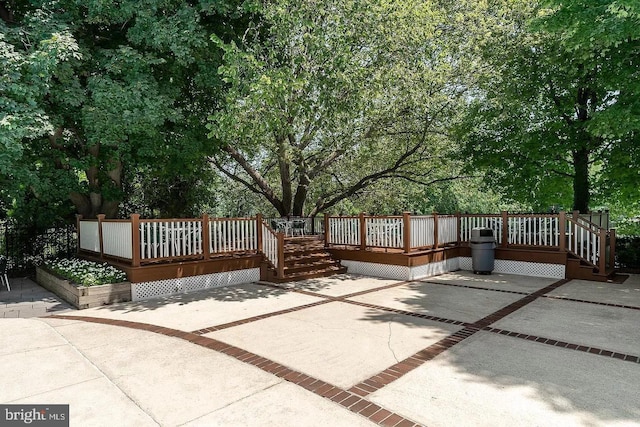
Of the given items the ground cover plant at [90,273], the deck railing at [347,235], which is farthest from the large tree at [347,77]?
the ground cover plant at [90,273]

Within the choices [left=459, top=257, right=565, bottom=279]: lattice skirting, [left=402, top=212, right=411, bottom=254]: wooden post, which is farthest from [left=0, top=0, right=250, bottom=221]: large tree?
[left=459, top=257, right=565, bottom=279]: lattice skirting

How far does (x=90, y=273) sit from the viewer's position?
24.6 ft

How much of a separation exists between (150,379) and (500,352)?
3.96 meters

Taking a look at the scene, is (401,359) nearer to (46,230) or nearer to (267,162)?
(46,230)

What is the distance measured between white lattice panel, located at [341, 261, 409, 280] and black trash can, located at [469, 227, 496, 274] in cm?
236

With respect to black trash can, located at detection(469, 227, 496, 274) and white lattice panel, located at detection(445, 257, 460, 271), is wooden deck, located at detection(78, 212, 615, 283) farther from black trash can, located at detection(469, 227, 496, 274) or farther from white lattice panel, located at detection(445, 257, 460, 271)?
black trash can, located at detection(469, 227, 496, 274)

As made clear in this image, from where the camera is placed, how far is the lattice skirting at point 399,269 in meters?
9.55

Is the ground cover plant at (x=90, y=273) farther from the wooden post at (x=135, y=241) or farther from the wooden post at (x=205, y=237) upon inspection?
the wooden post at (x=205, y=237)

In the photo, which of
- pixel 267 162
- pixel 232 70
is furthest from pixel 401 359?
pixel 267 162

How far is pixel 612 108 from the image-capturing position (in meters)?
9.05

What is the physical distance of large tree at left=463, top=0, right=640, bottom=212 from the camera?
959cm

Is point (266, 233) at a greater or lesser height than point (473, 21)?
lesser

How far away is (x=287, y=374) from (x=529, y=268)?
8.73 m

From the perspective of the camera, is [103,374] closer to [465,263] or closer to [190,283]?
[190,283]
